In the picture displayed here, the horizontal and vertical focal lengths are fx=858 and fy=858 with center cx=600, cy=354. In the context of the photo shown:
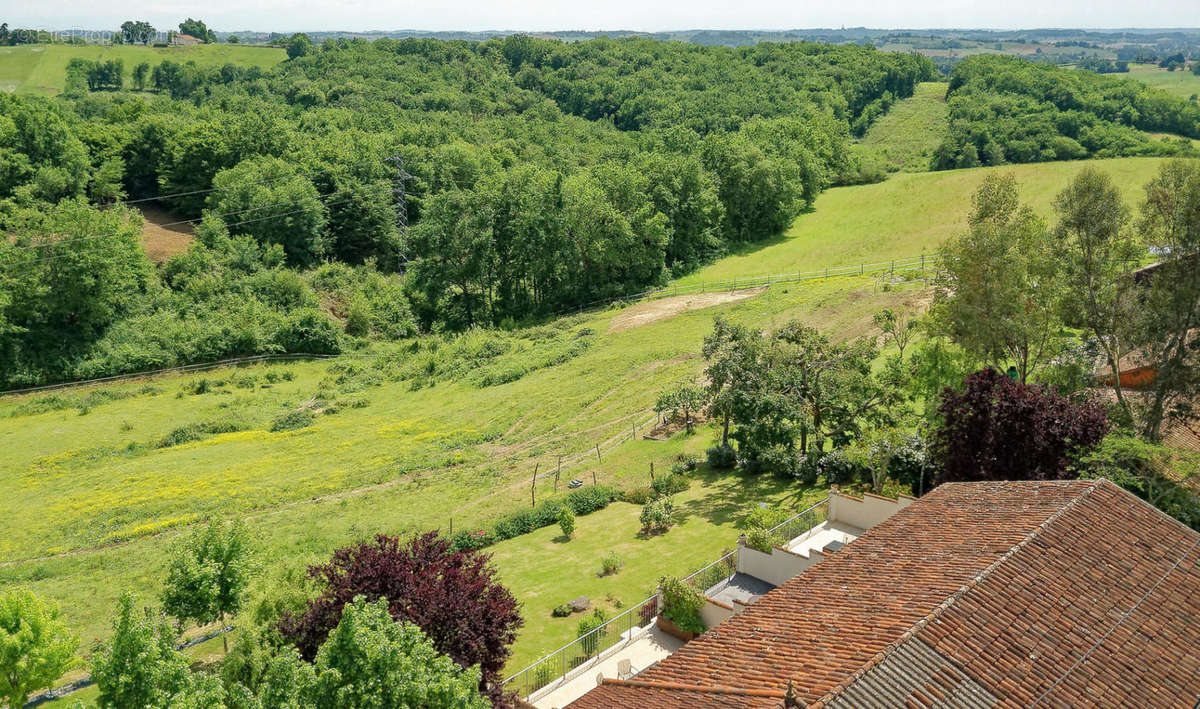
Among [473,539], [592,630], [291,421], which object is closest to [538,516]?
[473,539]

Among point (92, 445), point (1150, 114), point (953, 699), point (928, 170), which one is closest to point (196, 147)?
point (92, 445)

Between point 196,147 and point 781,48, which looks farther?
point 781,48

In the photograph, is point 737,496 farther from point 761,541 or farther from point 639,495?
point 761,541

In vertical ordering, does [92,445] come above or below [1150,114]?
below

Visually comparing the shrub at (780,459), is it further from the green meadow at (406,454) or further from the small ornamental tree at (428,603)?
the small ornamental tree at (428,603)

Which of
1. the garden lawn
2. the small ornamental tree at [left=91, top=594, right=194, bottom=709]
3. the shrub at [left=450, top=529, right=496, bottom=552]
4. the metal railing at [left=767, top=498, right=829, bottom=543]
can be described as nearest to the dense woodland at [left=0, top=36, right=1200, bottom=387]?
the shrub at [left=450, top=529, right=496, bottom=552]

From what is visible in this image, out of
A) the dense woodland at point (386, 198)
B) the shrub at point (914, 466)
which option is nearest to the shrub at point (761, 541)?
the shrub at point (914, 466)

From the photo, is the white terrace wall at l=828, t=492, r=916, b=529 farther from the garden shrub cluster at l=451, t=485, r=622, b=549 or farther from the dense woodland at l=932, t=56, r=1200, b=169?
the dense woodland at l=932, t=56, r=1200, b=169

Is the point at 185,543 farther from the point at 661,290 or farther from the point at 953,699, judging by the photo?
the point at 661,290
